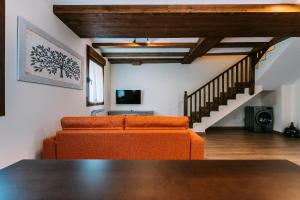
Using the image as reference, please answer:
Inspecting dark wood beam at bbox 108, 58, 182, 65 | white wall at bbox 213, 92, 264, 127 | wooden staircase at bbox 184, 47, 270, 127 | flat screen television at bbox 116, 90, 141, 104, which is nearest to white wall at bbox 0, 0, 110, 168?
dark wood beam at bbox 108, 58, 182, 65

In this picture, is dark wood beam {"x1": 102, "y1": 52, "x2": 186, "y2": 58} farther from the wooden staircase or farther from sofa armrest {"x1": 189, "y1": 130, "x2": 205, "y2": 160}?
sofa armrest {"x1": 189, "y1": 130, "x2": 205, "y2": 160}

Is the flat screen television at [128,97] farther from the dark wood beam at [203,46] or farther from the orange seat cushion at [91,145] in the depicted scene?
the orange seat cushion at [91,145]

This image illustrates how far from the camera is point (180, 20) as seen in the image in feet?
11.2

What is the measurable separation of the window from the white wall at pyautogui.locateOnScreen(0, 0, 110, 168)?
1206 millimetres

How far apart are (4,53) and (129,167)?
1.74 m

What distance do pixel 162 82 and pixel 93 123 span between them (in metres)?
5.13

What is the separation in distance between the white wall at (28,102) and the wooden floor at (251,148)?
281 cm

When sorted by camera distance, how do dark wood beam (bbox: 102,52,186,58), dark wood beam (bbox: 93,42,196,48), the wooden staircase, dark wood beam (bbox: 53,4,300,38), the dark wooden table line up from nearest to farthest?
the dark wooden table < dark wood beam (bbox: 53,4,300,38) < dark wood beam (bbox: 93,42,196,48) < dark wood beam (bbox: 102,52,186,58) < the wooden staircase

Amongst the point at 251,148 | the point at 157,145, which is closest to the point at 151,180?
the point at 157,145

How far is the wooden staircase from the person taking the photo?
6.67 m

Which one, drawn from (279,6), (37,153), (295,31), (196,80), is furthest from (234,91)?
(37,153)

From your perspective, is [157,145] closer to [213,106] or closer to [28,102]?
[28,102]

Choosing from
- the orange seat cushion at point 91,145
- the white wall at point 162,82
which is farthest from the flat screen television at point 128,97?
the orange seat cushion at point 91,145

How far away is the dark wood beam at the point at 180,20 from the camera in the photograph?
10.2 ft
